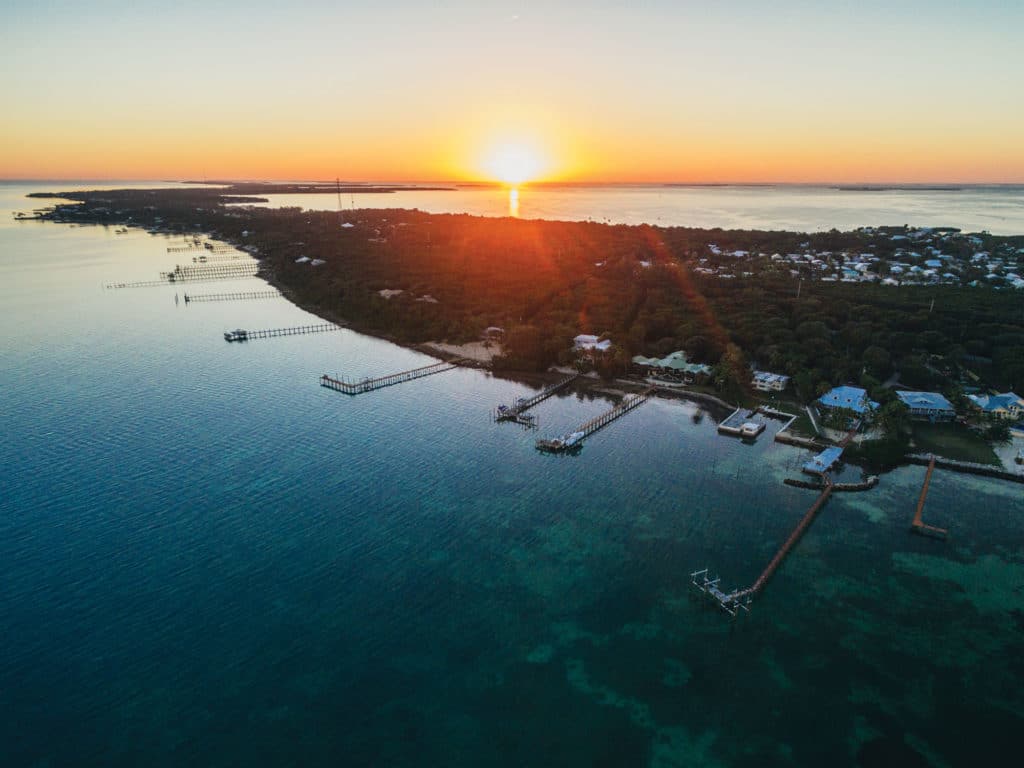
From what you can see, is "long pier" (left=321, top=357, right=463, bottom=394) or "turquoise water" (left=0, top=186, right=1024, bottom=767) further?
"long pier" (left=321, top=357, right=463, bottom=394)

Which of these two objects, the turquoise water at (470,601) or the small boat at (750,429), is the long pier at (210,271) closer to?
the turquoise water at (470,601)

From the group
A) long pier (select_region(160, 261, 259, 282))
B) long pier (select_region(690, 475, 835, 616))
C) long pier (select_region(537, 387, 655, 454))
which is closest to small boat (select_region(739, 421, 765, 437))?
long pier (select_region(537, 387, 655, 454))

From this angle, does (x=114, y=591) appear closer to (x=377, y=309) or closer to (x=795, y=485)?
(x=795, y=485)

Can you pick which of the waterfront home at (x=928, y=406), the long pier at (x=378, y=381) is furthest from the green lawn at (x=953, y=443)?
the long pier at (x=378, y=381)

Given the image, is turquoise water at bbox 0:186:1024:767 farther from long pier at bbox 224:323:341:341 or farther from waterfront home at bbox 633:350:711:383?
long pier at bbox 224:323:341:341

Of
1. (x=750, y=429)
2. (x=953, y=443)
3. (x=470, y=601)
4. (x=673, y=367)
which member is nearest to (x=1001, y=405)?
(x=953, y=443)

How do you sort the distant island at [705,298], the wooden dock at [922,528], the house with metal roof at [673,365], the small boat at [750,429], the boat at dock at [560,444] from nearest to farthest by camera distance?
the wooden dock at [922,528] < the boat at dock at [560,444] < the small boat at [750,429] < the house with metal roof at [673,365] < the distant island at [705,298]

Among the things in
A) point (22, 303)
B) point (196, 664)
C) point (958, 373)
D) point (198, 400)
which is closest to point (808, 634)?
point (196, 664)
